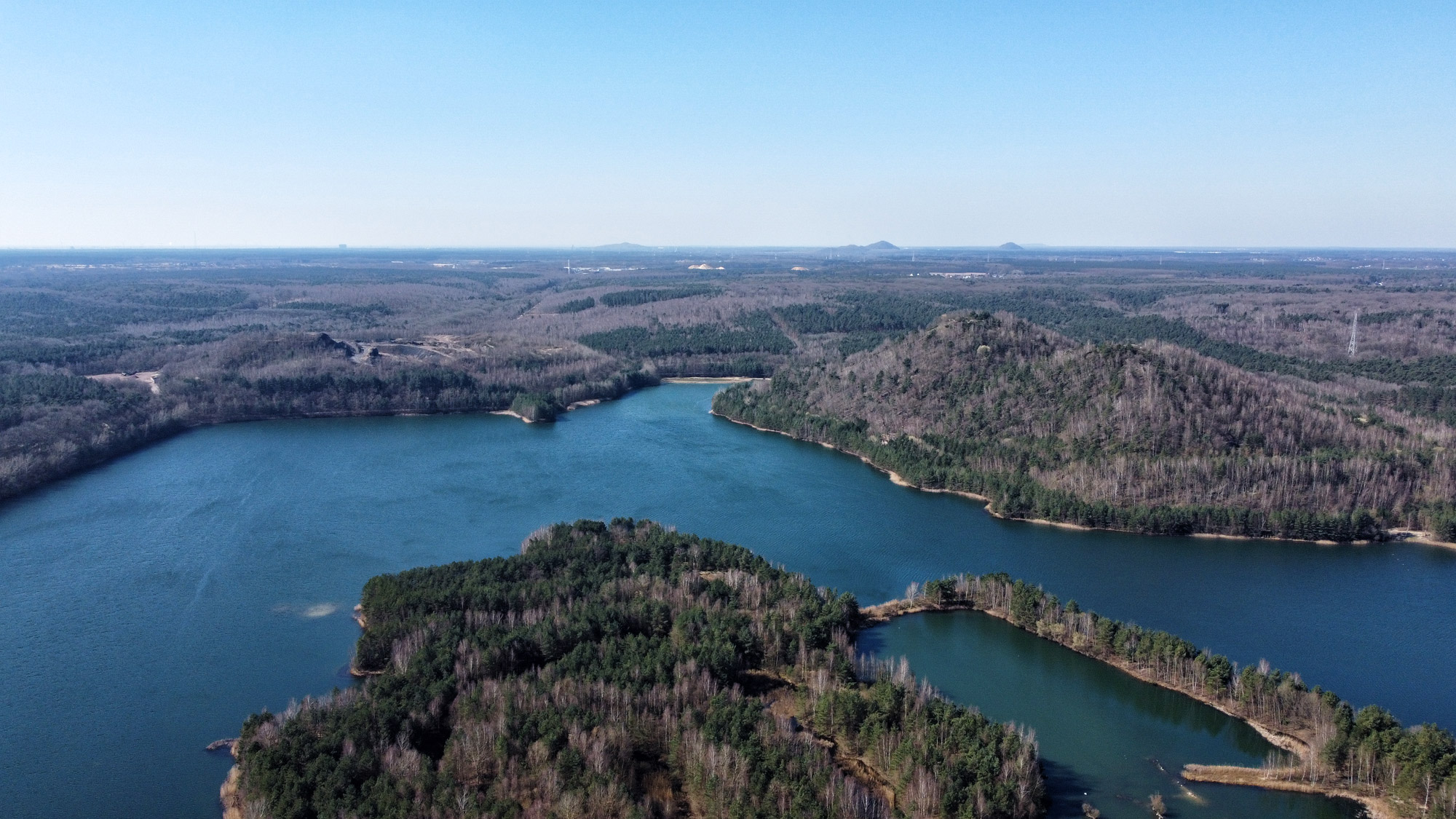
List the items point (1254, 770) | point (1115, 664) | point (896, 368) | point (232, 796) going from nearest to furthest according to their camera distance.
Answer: point (232, 796) → point (1254, 770) → point (1115, 664) → point (896, 368)

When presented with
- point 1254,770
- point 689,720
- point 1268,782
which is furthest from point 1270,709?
point 689,720

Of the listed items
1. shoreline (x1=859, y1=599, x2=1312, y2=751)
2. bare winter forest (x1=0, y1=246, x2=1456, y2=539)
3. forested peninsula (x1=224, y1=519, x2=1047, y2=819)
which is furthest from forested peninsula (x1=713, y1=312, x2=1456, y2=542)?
forested peninsula (x1=224, y1=519, x2=1047, y2=819)

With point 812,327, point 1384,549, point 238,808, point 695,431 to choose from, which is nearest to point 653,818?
point 238,808

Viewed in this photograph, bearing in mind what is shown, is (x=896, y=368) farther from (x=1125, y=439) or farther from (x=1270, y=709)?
(x=1270, y=709)

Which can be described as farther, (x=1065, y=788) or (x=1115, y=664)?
(x=1115, y=664)

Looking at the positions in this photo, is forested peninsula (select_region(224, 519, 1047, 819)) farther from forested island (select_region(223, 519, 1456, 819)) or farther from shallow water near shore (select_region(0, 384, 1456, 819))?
shallow water near shore (select_region(0, 384, 1456, 819))

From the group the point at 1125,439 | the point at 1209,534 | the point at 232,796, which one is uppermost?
the point at 1125,439

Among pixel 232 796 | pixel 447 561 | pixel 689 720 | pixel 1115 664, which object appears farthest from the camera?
pixel 447 561

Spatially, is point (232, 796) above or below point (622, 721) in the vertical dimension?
below
